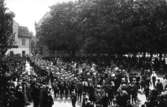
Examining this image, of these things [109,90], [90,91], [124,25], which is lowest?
[90,91]

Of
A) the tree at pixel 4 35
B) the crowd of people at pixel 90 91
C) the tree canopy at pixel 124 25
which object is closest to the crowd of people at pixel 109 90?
the crowd of people at pixel 90 91

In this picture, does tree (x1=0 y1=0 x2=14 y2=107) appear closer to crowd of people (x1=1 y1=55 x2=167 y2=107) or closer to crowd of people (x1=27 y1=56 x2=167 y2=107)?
crowd of people (x1=1 y1=55 x2=167 y2=107)

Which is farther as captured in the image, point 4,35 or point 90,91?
point 4,35

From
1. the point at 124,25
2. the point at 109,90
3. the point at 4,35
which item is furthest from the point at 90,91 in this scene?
the point at 124,25

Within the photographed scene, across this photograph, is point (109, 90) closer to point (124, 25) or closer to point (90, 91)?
point (90, 91)

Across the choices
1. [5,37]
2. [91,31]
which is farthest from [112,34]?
[5,37]

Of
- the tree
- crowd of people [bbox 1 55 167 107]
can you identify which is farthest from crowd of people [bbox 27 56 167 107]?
the tree

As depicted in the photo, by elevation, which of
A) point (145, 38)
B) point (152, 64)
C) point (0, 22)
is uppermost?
point (0, 22)

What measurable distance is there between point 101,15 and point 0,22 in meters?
22.5

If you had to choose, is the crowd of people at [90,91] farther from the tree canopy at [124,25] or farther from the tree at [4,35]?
the tree canopy at [124,25]

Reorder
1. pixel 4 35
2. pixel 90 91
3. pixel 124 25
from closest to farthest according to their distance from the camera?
pixel 90 91 → pixel 4 35 → pixel 124 25

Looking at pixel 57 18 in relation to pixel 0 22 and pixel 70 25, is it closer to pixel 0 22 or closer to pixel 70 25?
pixel 70 25

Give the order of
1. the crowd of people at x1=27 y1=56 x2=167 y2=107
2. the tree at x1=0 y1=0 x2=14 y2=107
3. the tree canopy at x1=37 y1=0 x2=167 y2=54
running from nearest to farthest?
the crowd of people at x1=27 y1=56 x2=167 y2=107 < the tree at x1=0 y1=0 x2=14 y2=107 < the tree canopy at x1=37 y1=0 x2=167 y2=54

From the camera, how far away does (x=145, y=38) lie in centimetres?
3322
